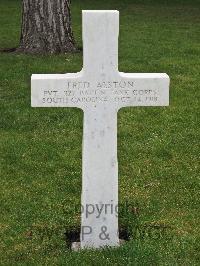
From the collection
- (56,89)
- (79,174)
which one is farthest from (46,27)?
(56,89)

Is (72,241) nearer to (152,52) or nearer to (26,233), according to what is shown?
(26,233)

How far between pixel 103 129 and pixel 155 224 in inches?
40.1

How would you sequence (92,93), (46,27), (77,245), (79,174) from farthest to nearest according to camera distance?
(46,27) < (79,174) < (77,245) < (92,93)

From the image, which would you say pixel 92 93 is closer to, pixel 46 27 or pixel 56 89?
pixel 56 89

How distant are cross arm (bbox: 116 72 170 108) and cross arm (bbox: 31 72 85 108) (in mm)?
→ 291

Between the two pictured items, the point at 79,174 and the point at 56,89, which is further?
the point at 79,174

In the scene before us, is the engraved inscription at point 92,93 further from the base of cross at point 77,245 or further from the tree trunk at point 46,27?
the tree trunk at point 46,27

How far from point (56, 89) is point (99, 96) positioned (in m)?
0.28

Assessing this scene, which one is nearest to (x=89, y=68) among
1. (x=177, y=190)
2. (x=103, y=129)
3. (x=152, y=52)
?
(x=103, y=129)

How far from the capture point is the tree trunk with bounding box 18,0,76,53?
35.2ft

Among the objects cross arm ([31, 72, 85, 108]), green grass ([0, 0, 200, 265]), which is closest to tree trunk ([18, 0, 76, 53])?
green grass ([0, 0, 200, 265])

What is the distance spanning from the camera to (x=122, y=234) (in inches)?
183

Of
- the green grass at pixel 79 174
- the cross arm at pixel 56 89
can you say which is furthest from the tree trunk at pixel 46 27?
the cross arm at pixel 56 89

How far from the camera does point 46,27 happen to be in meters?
10.9
